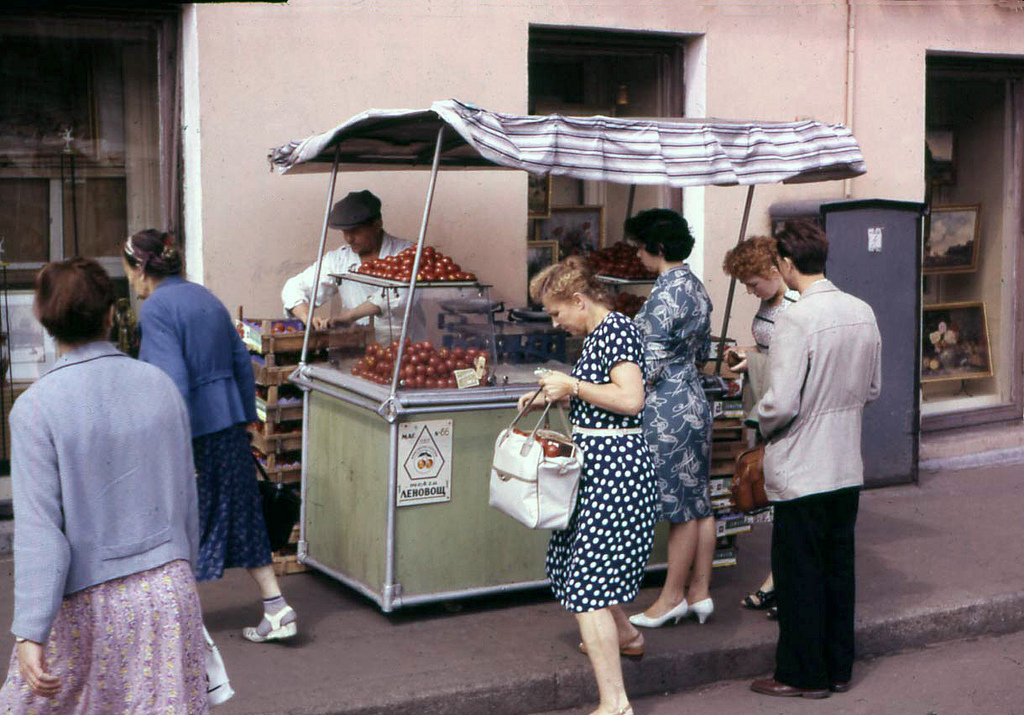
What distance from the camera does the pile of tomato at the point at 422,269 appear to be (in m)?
5.72

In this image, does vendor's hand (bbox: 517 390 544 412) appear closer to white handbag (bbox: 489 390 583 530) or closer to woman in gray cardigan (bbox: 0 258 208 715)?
white handbag (bbox: 489 390 583 530)

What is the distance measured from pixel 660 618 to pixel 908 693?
105cm

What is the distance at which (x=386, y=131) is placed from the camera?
19.5ft

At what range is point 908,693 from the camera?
5355 mm

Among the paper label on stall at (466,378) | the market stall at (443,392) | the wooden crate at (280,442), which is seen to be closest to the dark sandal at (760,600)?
the market stall at (443,392)

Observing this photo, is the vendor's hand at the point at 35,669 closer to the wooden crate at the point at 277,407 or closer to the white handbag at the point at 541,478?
the white handbag at the point at 541,478

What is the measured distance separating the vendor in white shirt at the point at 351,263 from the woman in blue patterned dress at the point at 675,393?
134 centimetres

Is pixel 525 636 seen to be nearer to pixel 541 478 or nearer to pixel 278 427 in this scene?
pixel 541 478

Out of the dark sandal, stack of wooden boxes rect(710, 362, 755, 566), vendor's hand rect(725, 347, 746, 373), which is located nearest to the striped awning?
vendor's hand rect(725, 347, 746, 373)

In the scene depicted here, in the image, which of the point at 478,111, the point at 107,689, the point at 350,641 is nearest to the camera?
the point at 107,689

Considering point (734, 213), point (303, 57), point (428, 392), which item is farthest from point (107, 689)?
point (734, 213)

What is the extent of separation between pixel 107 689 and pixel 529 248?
5.00 meters

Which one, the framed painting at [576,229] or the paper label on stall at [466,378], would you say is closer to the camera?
the paper label on stall at [466,378]

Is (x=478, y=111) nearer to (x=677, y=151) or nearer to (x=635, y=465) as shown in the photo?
(x=677, y=151)
